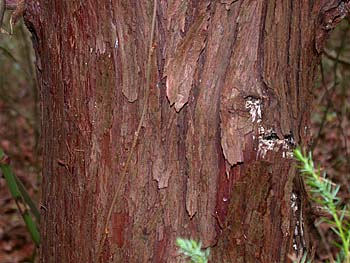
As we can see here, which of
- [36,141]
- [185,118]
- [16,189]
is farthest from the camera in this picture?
[36,141]

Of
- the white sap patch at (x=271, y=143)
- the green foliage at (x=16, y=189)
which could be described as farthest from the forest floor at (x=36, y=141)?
the white sap patch at (x=271, y=143)

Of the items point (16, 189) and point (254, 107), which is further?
point (16, 189)

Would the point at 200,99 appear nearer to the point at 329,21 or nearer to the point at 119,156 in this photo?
the point at 119,156

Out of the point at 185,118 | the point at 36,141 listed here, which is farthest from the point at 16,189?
the point at 36,141

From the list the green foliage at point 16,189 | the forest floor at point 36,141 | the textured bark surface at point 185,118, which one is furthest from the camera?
the forest floor at point 36,141

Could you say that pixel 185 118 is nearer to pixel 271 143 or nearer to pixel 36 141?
pixel 271 143

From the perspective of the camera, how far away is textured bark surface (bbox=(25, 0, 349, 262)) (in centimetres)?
146

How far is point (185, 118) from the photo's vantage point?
147cm

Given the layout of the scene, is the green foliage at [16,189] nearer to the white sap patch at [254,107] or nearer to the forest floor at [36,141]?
the white sap patch at [254,107]

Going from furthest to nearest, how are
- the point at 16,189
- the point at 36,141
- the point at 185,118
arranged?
the point at 36,141
the point at 16,189
the point at 185,118

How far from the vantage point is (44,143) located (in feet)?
5.54

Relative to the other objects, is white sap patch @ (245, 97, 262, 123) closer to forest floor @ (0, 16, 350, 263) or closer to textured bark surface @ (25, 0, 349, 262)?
textured bark surface @ (25, 0, 349, 262)

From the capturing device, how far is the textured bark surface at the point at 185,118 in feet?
4.78

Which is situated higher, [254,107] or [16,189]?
[254,107]
